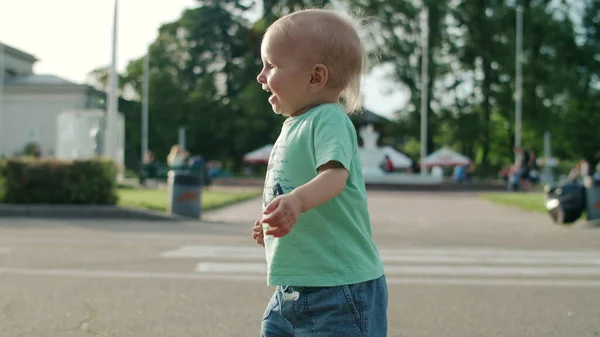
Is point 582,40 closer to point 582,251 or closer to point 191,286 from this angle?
point 582,251

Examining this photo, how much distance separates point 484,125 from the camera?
1875 inches

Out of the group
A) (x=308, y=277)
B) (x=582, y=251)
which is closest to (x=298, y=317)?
(x=308, y=277)

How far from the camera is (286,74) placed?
231 centimetres

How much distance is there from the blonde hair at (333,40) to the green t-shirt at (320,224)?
11cm

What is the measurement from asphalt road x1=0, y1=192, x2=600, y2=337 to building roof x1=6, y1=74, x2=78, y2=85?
127 feet

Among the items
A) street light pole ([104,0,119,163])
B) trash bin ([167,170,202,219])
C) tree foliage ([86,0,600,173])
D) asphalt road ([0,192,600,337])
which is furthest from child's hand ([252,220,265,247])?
tree foliage ([86,0,600,173])

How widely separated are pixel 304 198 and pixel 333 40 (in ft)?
1.80

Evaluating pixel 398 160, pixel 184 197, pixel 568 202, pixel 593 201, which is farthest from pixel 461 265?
pixel 398 160

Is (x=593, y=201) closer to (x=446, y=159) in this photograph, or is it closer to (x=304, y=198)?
(x=304, y=198)

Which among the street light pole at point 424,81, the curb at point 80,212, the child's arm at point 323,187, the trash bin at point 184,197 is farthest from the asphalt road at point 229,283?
the street light pole at point 424,81

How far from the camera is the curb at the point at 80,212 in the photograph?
12438 mm

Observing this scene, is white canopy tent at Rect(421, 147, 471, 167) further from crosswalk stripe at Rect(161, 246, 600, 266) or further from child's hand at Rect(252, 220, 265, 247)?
child's hand at Rect(252, 220, 265, 247)

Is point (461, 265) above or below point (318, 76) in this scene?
below

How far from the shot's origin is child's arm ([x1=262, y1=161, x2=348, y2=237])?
79.0 inches
